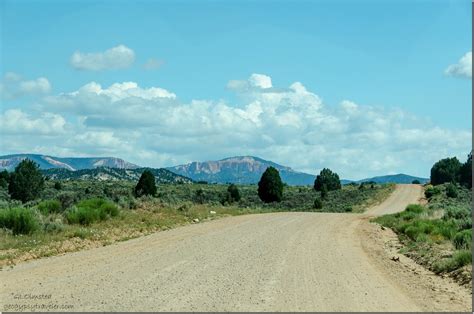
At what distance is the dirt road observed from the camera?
9914 millimetres

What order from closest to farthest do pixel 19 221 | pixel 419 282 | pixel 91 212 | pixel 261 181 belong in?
pixel 419 282
pixel 19 221
pixel 91 212
pixel 261 181

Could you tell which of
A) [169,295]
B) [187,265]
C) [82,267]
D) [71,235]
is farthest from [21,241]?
[169,295]

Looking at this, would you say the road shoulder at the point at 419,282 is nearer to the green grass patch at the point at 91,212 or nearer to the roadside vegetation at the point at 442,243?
the roadside vegetation at the point at 442,243

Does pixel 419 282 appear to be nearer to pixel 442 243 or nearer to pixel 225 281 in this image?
pixel 225 281

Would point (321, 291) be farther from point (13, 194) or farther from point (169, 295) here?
point (13, 194)

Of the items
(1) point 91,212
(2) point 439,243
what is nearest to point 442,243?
(2) point 439,243

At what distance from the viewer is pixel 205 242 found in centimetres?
2066

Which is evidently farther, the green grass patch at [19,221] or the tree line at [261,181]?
the tree line at [261,181]

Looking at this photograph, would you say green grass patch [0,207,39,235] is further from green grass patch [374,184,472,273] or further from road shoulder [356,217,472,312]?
green grass patch [374,184,472,273]

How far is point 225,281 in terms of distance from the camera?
12195 mm

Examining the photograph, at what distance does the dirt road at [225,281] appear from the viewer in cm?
991

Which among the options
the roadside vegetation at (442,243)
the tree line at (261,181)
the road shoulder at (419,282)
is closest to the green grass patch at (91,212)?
the road shoulder at (419,282)

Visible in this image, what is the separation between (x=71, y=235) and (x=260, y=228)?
976cm

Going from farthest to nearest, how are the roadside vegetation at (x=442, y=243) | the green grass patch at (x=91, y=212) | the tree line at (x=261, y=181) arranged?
the tree line at (x=261, y=181) → the green grass patch at (x=91, y=212) → the roadside vegetation at (x=442, y=243)
